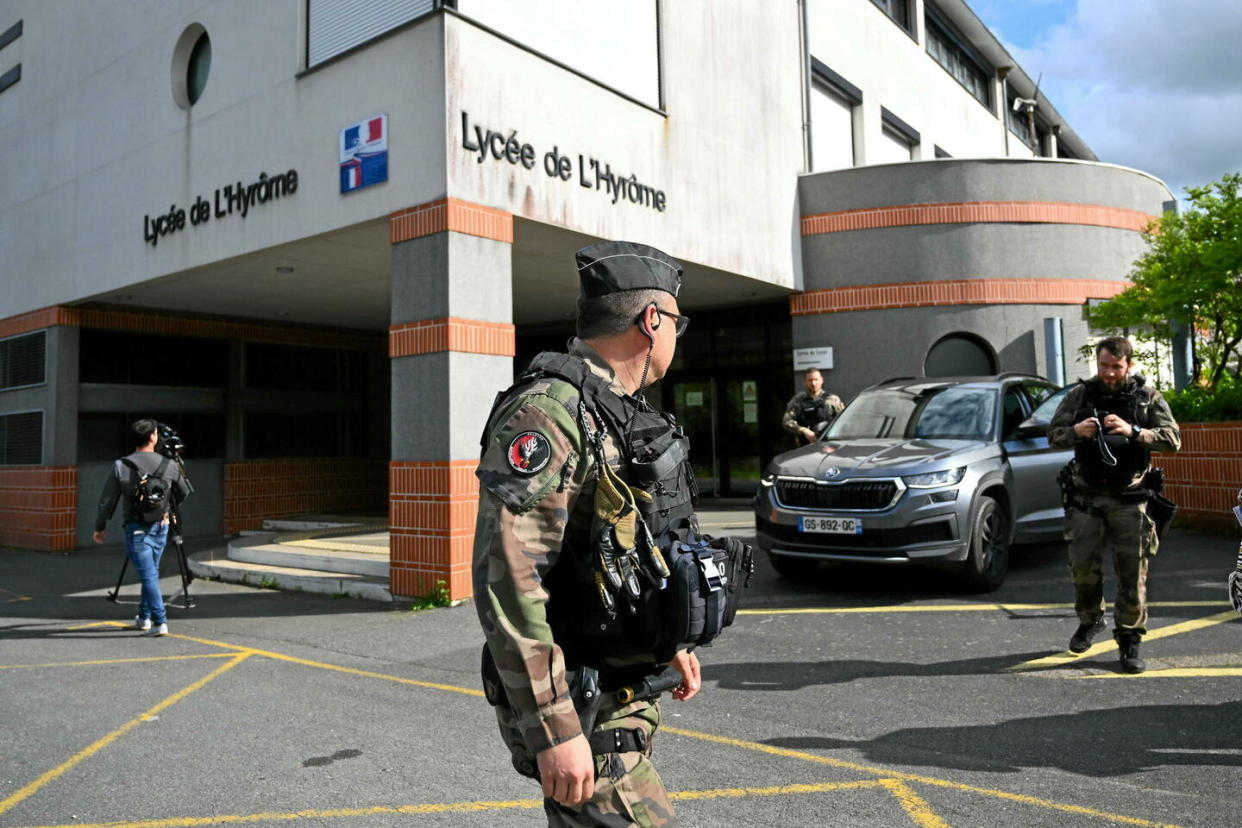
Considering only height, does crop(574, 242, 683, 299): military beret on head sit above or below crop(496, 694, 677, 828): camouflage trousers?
above

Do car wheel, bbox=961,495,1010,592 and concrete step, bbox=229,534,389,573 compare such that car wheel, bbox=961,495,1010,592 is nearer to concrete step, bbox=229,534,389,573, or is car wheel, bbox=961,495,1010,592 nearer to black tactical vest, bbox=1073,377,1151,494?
black tactical vest, bbox=1073,377,1151,494

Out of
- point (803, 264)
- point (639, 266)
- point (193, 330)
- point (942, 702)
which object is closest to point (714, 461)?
point (803, 264)

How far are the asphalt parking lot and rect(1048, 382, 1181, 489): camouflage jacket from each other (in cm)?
132

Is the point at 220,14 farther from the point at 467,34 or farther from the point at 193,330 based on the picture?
the point at 193,330

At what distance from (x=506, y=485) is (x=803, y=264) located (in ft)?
41.4

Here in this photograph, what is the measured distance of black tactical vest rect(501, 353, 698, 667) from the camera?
6.81 feet

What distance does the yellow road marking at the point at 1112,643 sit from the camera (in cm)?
554

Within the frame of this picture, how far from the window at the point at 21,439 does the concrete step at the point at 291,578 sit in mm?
4036

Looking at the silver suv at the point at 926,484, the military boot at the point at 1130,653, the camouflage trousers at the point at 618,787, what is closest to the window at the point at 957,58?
the silver suv at the point at 926,484

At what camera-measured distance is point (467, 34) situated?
8219mm

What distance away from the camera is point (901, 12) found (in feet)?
63.9

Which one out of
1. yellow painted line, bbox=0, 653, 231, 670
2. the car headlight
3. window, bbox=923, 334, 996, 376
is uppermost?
window, bbox=923, 334, 996, 376

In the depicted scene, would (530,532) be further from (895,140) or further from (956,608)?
(895,140)

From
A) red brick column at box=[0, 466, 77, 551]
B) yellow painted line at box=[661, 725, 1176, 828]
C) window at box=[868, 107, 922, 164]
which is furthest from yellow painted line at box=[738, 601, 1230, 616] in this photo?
window at box=[868, 107, 922, 164]
